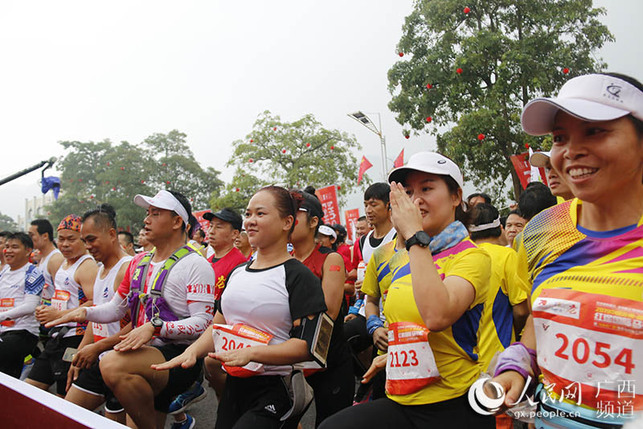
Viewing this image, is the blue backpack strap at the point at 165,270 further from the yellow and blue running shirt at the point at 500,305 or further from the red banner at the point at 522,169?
the red banner at the point at 522,169

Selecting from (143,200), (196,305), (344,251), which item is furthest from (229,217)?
(196,305)

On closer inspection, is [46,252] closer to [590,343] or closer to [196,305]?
[196,305]

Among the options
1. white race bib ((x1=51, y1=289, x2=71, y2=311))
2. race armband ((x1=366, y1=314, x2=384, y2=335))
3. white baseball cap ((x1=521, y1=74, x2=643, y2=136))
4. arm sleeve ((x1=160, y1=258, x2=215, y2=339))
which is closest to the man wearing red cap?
white race bib ((x1=51, y1=289, x2=71, y2=311))

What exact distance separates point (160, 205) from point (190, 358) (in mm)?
1448

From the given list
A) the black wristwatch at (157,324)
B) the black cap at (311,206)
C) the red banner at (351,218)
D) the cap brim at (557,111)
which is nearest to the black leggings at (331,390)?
the black wristwatch at (157,324)

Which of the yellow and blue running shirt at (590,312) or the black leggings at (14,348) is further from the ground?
the yellow and blue running shirt at (590,312)

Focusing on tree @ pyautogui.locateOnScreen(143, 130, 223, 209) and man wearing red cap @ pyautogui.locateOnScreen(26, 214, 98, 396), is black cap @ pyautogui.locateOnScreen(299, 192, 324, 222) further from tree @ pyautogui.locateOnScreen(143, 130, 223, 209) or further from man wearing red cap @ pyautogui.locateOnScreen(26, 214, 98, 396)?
tree @ pyautogui.locateOnScreen(143, 130, 223, 209)

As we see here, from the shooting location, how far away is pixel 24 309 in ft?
16.6

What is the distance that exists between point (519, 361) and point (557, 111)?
87 cm

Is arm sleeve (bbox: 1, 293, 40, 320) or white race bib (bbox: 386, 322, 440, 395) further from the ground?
white race bib (bbox: 386, 322, 440, 395)

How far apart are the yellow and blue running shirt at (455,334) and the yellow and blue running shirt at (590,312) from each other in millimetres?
409

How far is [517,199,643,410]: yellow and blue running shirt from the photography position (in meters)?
1.29

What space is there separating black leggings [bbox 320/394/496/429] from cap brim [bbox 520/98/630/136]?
3.91 feet

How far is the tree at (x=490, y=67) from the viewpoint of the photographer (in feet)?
46.4
